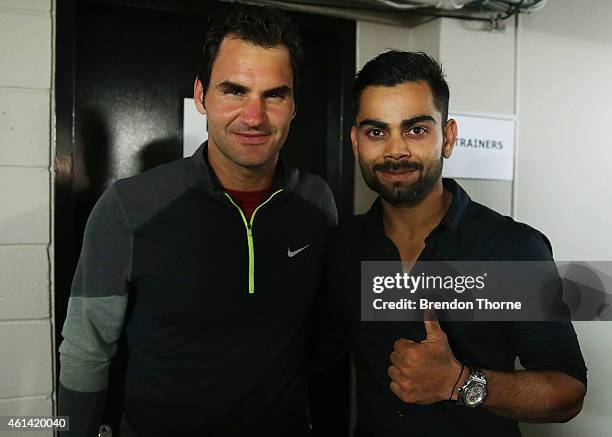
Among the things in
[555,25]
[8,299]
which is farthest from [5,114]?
[555,25]

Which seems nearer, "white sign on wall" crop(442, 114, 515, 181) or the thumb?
the thumb

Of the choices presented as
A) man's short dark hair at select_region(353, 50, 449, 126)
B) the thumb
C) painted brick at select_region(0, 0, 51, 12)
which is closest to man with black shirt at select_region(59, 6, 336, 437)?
man's short dark hair at select_region(353, 50, 449, 126)

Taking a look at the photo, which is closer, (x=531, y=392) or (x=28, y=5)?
(x=531, y=392)

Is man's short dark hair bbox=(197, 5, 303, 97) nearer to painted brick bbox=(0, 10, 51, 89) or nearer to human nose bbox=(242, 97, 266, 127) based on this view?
human nose bbox=(242, 97, 266, 127)

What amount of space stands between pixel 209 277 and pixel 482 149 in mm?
1270

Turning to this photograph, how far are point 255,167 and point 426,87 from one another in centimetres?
47

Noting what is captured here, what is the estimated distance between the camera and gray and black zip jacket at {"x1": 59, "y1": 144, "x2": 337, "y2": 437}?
1299 millimetres

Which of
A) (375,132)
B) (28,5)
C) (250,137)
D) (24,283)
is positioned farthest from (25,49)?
(375,132)

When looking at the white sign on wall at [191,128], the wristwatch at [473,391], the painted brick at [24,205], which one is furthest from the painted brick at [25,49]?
the wristwatch at [473,391]

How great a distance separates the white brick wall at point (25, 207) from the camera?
1594 mm

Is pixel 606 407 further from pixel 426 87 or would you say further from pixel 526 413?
pixel 426 87

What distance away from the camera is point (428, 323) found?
42.9 inches

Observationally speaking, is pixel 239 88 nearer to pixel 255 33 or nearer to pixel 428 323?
pixel 255 33

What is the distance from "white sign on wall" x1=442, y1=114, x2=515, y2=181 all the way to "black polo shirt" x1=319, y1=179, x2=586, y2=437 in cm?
74
